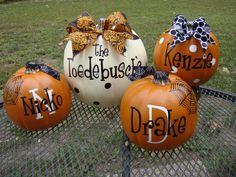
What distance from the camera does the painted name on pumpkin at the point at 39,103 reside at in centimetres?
125

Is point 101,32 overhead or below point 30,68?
overhead

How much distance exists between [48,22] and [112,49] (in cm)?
501

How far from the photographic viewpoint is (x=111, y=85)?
137 centimetres

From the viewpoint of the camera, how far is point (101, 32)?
133 centimetres

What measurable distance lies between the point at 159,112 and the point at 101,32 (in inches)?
17.5

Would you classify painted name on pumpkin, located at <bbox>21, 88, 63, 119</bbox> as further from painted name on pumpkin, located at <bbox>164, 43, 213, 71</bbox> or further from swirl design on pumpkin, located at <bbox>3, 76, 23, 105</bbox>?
painted name on pumpkin, located at <bbox>164, 43, 213, 71</bbox>

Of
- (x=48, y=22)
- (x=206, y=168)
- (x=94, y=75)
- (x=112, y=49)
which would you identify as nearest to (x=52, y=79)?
(x=94, y=75)

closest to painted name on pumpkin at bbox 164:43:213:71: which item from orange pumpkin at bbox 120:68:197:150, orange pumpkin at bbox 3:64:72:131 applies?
orange pumpkin at bbox 120:68:197:150

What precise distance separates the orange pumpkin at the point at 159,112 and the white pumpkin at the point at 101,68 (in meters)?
0.17

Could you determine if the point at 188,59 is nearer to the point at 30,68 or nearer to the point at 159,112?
the point at 159,112

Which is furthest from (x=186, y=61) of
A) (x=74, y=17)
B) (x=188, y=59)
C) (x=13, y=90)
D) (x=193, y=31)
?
(x=74, y=17)

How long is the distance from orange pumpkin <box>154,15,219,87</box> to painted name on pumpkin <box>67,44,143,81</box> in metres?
0.14

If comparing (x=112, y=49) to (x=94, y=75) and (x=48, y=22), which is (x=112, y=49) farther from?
(x=48, y=22)

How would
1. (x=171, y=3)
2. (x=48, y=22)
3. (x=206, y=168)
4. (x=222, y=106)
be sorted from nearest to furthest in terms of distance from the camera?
1. (x=206, y=168)
2. (x=222, y=106)
3. (x=48, y=22)
4. (x=171, y=3)
